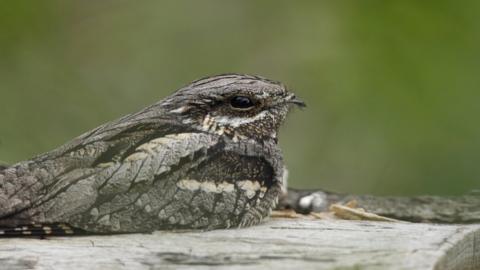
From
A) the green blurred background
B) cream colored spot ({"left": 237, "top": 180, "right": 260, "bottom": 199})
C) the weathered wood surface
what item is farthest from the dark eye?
the green blurred background

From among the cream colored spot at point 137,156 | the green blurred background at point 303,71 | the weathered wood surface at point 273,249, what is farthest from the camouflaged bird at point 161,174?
the green blurred background at point 303,71

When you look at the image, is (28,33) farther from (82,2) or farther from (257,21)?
(257,21)

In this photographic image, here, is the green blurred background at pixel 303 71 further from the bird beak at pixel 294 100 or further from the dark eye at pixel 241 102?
the dark eye at pixel 241 102

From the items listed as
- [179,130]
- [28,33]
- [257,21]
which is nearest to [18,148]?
[28,33]

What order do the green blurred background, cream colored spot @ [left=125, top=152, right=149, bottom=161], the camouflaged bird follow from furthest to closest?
the green blurred background → cream colored spot @ [left=125, top=152, right=149, bottom=161] → the camouflaged bird

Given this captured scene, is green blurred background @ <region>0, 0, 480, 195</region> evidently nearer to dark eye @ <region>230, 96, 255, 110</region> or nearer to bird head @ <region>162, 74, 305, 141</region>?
bird head @ <region>162, 74, 305, 141</region>

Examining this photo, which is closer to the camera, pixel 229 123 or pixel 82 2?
pixel 229 123

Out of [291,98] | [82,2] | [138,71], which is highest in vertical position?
[82,2]

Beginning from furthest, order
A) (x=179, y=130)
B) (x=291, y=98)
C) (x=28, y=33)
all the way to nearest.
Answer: (x=28, y=33) → (x=291, y=98) → (x=179, y=130)
